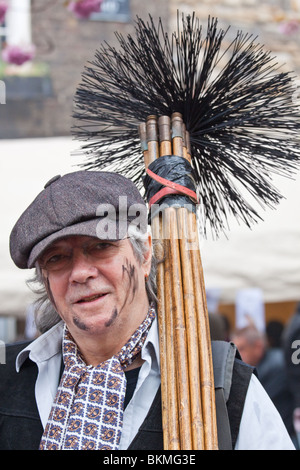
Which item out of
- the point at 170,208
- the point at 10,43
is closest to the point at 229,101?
the point at 170,208

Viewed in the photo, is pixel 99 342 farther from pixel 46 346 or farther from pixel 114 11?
pixel 114 11

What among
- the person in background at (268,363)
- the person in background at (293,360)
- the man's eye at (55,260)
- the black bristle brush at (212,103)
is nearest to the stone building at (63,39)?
the person in background at (268,363)

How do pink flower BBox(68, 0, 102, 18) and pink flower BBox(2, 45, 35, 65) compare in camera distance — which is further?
pink flower BBox(68, 0, 102, 18)

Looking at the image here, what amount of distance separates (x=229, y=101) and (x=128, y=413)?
0.83 metres

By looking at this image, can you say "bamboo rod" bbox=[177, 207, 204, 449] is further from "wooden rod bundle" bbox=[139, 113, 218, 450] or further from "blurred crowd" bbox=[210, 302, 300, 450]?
"blurred crowd" bbox=[210, 302, 300, 450]

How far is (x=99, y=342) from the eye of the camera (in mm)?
1482

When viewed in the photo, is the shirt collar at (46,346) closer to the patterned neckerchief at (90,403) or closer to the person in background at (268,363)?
the patterned neckerchief at (90,403)

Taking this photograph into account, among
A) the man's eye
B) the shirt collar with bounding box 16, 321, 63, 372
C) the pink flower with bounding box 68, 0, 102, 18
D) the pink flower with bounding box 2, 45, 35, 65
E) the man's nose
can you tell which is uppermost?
the pink flower with bounding box 68, 0, 102, 18

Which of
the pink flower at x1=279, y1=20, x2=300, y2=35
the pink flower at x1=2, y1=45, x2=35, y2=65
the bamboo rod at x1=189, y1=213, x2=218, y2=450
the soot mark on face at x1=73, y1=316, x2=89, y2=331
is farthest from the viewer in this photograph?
the pink flower at x1=279, y1=20, x2=300, y2=35

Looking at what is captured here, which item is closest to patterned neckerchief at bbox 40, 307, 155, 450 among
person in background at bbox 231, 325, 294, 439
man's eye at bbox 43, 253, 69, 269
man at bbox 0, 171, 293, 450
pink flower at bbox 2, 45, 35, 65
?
man at bbox 0, 171, 293, 450

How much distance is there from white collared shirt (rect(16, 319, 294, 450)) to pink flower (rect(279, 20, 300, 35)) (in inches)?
183

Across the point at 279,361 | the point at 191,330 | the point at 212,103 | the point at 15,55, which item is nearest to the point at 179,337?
the point at 191,330

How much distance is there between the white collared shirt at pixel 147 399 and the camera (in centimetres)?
134

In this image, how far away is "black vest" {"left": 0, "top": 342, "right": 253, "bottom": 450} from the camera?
4.44 feet
